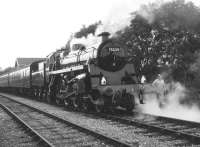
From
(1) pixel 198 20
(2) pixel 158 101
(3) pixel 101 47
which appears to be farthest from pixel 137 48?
(3) pixel 101 47

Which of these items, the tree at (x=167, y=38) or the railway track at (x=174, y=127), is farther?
the tree at (x=167, y=38)

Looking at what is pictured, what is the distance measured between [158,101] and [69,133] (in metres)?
8.04

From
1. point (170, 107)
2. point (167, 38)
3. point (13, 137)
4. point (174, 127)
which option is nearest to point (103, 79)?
point (170, 107)

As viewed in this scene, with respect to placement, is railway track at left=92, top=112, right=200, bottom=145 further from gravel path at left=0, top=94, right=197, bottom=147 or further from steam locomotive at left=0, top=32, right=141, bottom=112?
steam locomotive at left=0, top=32, right=141, bottom=112

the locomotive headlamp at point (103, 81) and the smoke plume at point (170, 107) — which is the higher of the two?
the locomotive headlamp at point (103, 81)

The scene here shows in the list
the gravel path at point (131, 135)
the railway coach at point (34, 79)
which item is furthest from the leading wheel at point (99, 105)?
the railway coach at point (34, 79)

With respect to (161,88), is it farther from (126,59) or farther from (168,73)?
(168,73)

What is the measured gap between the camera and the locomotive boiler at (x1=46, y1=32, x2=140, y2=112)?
12.9m

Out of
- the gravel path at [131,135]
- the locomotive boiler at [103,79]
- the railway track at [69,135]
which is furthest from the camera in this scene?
the locomotive boiler at [103,79]

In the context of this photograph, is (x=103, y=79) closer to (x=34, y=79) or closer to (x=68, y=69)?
(x=68, y=69)

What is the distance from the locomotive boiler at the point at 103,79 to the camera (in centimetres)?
1286

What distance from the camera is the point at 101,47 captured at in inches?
539

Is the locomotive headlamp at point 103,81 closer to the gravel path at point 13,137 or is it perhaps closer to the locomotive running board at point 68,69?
the locomotive running board at point 68,69

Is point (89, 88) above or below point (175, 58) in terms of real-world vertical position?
below
